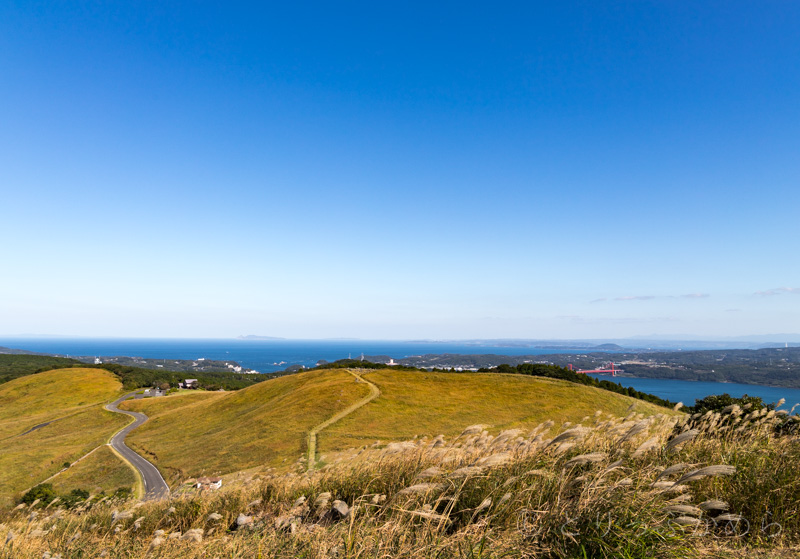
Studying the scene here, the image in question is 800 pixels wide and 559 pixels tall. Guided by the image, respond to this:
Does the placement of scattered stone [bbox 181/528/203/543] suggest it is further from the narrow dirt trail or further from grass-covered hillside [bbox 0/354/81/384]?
grass-covered hillside [bbox 0/354/81/384]

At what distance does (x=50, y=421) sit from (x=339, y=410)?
219ft

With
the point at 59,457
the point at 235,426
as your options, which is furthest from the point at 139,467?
the point at 59,457

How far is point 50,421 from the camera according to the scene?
69.1 meters

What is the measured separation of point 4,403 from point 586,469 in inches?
5218

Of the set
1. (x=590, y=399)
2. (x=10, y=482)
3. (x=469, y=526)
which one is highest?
(x=469, y=526)

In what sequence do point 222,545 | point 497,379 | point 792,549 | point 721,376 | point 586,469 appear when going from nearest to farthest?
point 792,549 < point 222,545 < point 586,469 < point 497,379 < point 721,376

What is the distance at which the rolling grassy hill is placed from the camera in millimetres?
32812

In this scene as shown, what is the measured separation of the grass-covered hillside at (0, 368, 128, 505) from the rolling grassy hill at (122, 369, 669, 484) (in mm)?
8826

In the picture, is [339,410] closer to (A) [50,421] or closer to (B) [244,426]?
(B) [244,426]

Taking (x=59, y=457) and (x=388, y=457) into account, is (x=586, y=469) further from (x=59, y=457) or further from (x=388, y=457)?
(x=59, y=457)

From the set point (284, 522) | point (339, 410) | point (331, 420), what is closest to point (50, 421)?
point (339, 410)

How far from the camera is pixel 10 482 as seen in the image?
1583 inches

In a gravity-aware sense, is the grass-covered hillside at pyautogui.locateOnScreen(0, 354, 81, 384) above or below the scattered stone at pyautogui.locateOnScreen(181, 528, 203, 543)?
below

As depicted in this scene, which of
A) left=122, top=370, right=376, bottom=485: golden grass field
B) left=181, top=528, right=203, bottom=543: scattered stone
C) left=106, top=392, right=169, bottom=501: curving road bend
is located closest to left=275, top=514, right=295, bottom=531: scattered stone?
left=181, top=528, right=203, bottom=543: scattered stone
